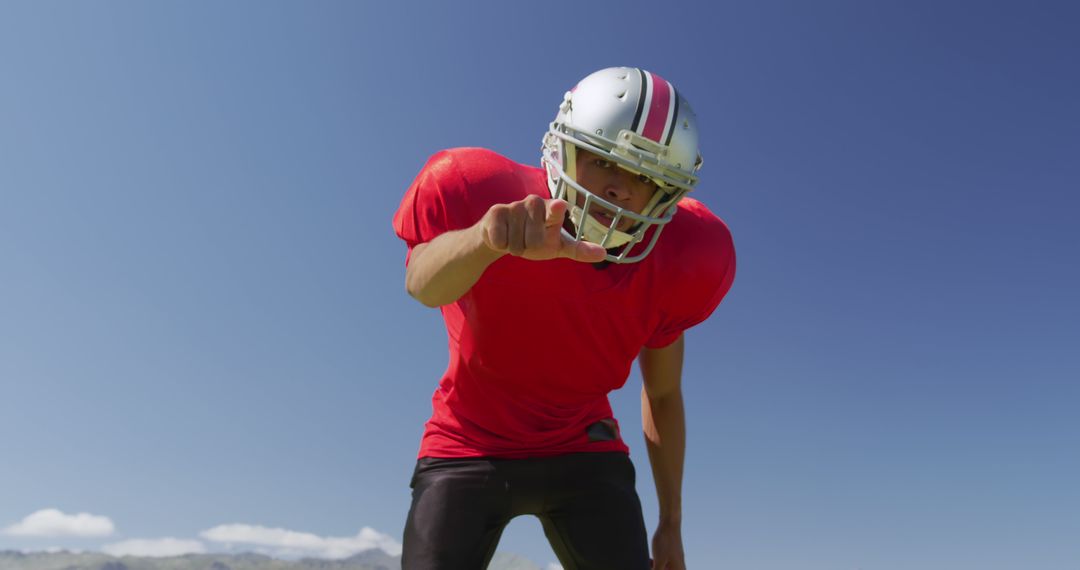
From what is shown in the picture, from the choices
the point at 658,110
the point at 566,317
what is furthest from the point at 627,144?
the point at 566,317

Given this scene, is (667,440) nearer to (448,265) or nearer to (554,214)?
(448,265)

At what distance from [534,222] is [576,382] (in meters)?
1.77

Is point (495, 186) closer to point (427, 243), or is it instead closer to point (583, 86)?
point (427, 243)

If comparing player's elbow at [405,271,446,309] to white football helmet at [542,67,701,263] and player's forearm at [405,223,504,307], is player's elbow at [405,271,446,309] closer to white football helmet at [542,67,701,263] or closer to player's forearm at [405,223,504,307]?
player's forearm at [405,223,504,307]

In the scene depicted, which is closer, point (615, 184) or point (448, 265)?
point (448, 265)

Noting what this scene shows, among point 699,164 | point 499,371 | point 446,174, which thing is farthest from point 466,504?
point 699,164

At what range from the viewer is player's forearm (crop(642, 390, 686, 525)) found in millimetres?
6000

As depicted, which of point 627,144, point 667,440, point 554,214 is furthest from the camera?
point 667,440

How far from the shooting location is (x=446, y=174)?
4.81m

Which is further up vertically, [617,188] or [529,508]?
[617,188]

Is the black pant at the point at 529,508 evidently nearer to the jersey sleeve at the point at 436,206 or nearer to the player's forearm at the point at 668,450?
the player's forearm at the point at 668,450

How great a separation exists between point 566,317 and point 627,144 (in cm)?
106

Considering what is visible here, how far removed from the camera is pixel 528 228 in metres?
3.60

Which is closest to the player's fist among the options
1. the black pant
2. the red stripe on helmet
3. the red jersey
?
the red jersey
